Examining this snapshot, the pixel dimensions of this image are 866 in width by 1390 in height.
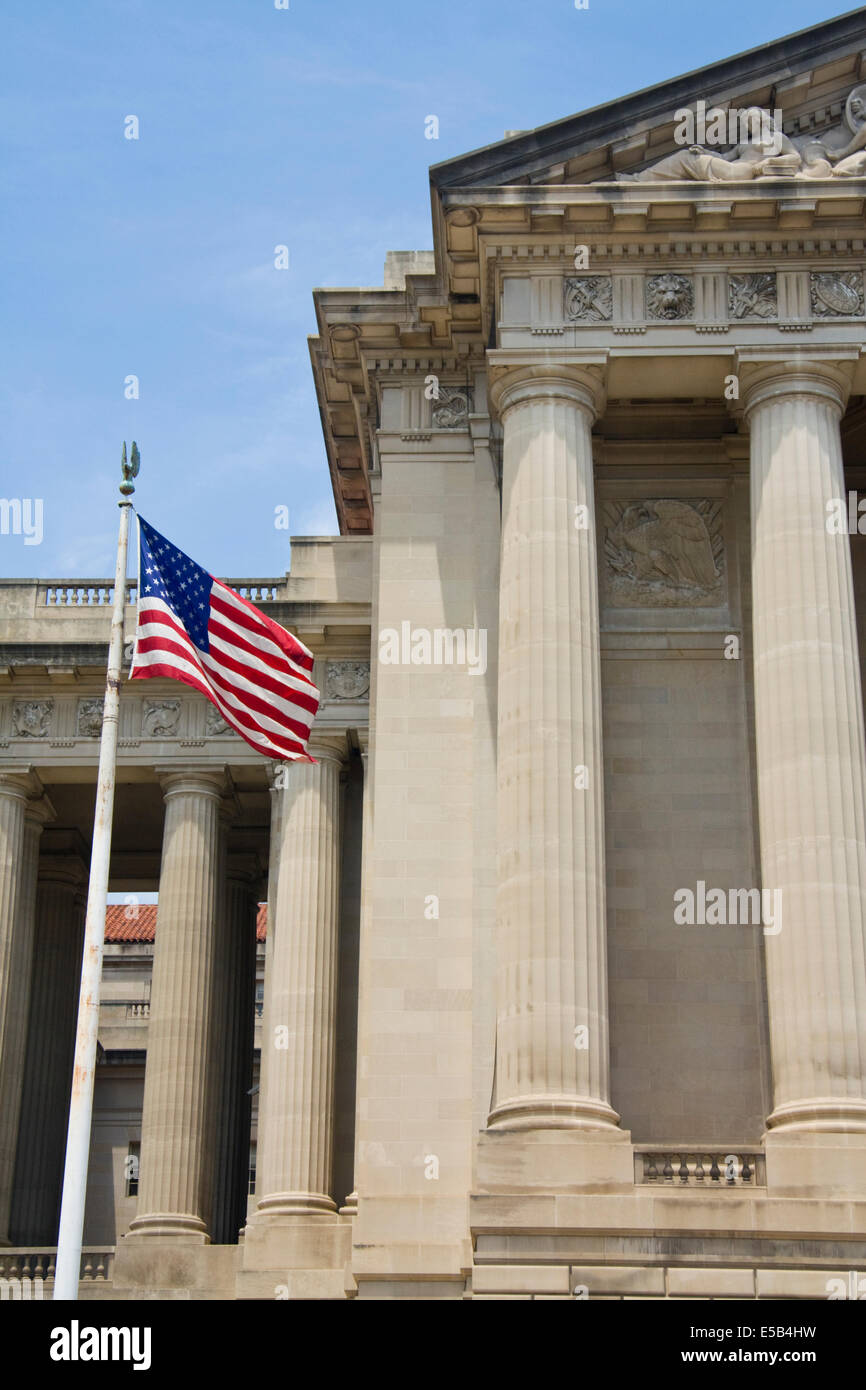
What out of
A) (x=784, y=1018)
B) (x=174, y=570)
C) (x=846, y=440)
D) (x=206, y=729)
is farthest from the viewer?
(x=206, y=729)

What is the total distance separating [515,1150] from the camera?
31.8 meters

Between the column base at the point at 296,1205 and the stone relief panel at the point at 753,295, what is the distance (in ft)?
67.2

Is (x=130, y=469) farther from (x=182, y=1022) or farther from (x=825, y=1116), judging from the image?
(x=182, y=1022)

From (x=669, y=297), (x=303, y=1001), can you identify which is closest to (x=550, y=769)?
(x=669, y=297)

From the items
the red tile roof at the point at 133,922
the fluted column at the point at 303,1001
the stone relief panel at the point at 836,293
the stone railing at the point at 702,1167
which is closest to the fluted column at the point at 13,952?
the fluted column at the point at 303,1001

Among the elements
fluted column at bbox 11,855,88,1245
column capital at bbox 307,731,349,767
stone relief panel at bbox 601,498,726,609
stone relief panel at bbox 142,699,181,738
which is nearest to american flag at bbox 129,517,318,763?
stone relief panel at bbox 601,498,726,609

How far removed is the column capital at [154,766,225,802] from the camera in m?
48.5

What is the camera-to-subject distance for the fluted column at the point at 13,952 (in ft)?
155

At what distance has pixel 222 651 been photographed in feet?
104

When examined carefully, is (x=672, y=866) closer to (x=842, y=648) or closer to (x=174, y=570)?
(x=842, y=648)

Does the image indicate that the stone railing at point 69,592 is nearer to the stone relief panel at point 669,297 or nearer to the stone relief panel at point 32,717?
the stone relief panel at point 32,717

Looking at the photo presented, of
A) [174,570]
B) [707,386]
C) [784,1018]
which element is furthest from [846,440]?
[174,570]

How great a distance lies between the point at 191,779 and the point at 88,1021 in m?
21.7
